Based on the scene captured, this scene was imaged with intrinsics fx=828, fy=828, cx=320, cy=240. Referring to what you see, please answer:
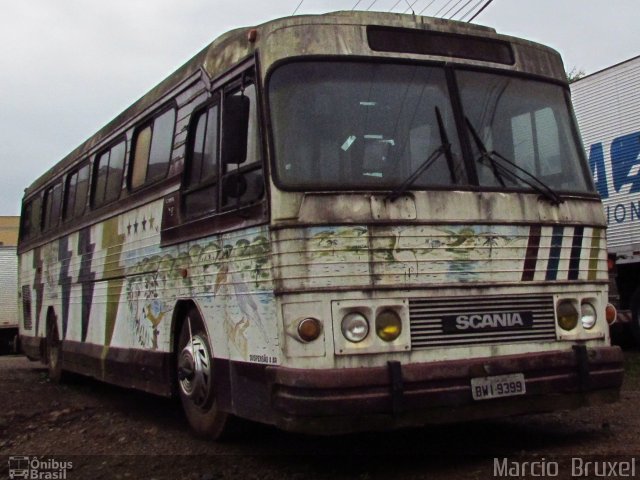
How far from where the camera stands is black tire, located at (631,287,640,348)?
43.9ft

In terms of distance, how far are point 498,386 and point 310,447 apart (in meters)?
1.75

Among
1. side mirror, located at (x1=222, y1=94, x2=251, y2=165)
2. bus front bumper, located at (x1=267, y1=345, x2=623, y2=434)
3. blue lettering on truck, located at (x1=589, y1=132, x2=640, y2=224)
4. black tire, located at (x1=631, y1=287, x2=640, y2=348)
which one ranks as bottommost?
bus front bumper, located at (x1=267, y1=345, x2=623, y2=434)

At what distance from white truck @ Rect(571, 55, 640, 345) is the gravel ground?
5139mm

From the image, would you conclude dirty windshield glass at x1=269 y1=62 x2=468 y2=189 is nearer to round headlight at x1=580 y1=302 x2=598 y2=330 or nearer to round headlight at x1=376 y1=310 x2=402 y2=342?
round headlight at x1=376 y1=310 x2=402 y2=342

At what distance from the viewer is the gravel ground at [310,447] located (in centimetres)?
554

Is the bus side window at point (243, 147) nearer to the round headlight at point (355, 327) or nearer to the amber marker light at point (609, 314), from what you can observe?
the round headlight at point (355, 327)

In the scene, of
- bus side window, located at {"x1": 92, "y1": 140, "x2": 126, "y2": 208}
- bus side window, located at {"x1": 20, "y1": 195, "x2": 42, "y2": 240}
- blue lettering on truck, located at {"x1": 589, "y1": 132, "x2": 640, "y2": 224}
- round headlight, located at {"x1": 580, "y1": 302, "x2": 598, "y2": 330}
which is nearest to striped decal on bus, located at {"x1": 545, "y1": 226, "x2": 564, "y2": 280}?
round headlight, located at {"x1": 580, "y1": 302, "x2": 598, "y2": 330}

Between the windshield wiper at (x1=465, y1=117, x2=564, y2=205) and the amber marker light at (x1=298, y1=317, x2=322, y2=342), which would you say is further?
the windshield wiper at (x1=465, y1=117, x2=564, y2=205)

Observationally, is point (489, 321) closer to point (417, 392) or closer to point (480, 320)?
point (480, 320)

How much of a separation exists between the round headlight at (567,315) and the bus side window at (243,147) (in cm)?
222

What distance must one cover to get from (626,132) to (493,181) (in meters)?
9.17

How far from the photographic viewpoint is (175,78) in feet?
24.8

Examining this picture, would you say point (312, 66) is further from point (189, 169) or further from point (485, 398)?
point (485, 398)

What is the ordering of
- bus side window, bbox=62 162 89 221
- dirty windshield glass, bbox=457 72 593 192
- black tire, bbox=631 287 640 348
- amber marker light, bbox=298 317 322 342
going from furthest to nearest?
black tire, bbox=631 287 640 348 → bus side window, bbox=62 162 89 221 → dirty windshield glass, bbox=457 72 593 192 → amber marker light, bbox=298 317 322 342
